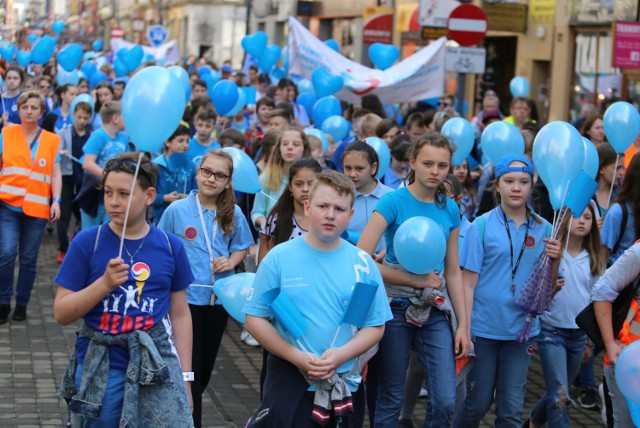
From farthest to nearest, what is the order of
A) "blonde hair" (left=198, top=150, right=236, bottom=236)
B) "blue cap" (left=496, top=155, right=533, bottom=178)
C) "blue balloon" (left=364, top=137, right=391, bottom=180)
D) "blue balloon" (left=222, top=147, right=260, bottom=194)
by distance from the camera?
"blue balloon" (left=364, top=137, right=391, bottom=180) < "blue balloon" (left=222, top=147, right=260, bottom=194) < "blonde hair" (left=198, top=150, right=236, bottom=236) < "blue cap" (left=496, top=155, right=533, bottom=178)

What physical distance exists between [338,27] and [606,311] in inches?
1341

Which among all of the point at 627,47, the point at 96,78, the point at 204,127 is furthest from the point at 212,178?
the point at 96,78

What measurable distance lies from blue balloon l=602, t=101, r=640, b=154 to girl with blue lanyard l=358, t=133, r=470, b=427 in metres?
2.95

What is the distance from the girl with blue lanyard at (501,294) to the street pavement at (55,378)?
1465 millimetres

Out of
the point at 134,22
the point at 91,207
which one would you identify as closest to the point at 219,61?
the point at 134,22

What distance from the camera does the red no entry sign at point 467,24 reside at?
14.2 metres

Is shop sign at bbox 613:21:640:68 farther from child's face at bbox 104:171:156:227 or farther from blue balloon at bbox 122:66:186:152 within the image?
child's face at bbox 104:171:156:227

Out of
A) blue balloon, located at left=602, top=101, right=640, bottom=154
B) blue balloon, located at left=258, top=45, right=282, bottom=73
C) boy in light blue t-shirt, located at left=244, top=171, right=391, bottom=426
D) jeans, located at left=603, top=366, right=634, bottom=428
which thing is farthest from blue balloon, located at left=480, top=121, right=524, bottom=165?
blue balloon, located at left=258, top=45, right=282, bottom=73

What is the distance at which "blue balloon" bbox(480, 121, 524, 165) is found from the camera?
28.3 feet

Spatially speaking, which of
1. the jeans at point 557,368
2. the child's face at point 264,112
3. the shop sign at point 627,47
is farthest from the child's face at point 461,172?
the shop sign at point 627,47

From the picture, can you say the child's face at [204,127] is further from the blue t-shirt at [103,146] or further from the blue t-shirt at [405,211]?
the blue t-shirt at [405,211]

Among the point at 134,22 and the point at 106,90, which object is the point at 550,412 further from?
the point at 134,22

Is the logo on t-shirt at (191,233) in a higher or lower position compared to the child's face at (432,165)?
lower

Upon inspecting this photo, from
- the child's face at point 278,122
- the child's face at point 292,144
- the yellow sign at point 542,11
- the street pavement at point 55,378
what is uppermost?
the yellow sign at point 542,11
